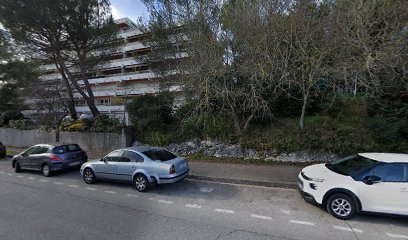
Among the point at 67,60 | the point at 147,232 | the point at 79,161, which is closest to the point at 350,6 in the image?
the point at 147,232

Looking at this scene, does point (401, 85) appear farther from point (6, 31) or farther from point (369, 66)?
point (6, 31)

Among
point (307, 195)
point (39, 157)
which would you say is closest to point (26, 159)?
point (39, 157)

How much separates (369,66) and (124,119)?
41.7ft

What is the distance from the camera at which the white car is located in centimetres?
461

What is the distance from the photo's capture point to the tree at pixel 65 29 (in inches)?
511

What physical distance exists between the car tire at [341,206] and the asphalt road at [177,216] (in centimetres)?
16

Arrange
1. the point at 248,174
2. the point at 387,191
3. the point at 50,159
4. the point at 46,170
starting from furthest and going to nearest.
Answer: the point at 46,170
the point at 50,159
the point at 248,174
the point at 387,191

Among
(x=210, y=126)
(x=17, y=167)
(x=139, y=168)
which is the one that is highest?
(x=210, y=126)

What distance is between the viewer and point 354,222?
4.75 metres

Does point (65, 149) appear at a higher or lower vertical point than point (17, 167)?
higher

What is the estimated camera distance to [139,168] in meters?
6.98

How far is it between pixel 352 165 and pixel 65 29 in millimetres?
16657

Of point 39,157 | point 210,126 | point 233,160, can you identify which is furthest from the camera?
point 210,126

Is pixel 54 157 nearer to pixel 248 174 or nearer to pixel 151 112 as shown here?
pixel 151 112
